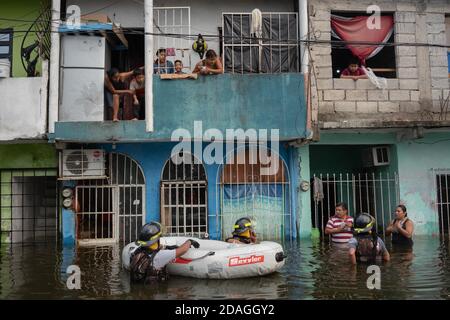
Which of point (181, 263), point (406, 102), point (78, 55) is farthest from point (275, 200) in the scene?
point (78, 55)

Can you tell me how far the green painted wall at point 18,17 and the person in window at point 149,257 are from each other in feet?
28.0

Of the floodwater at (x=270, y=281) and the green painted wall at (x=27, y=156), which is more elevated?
the green painted wall at (x=27, y=156)

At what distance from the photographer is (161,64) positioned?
13.4 meters

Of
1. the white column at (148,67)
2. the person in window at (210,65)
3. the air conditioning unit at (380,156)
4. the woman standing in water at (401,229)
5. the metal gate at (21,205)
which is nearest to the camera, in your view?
the woman standing in water at (401,229)

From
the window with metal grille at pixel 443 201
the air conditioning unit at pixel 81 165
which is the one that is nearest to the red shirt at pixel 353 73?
the window with metal grille at pixel 443 201

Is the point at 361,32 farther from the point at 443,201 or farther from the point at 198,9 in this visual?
the point at 443,201

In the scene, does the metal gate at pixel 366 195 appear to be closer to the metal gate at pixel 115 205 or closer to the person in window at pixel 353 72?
the person in window at pixel 353 72

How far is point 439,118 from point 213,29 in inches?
265

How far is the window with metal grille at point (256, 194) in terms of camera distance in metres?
13.6

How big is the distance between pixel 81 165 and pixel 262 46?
5.78m

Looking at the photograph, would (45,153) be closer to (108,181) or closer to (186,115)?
(108,181)

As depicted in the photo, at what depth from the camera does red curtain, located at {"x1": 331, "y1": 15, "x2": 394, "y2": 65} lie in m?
14.0

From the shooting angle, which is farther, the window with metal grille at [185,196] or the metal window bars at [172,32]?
the metal window bars at [172,32]

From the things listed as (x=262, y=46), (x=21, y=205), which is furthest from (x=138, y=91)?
(x=21, y=205)
